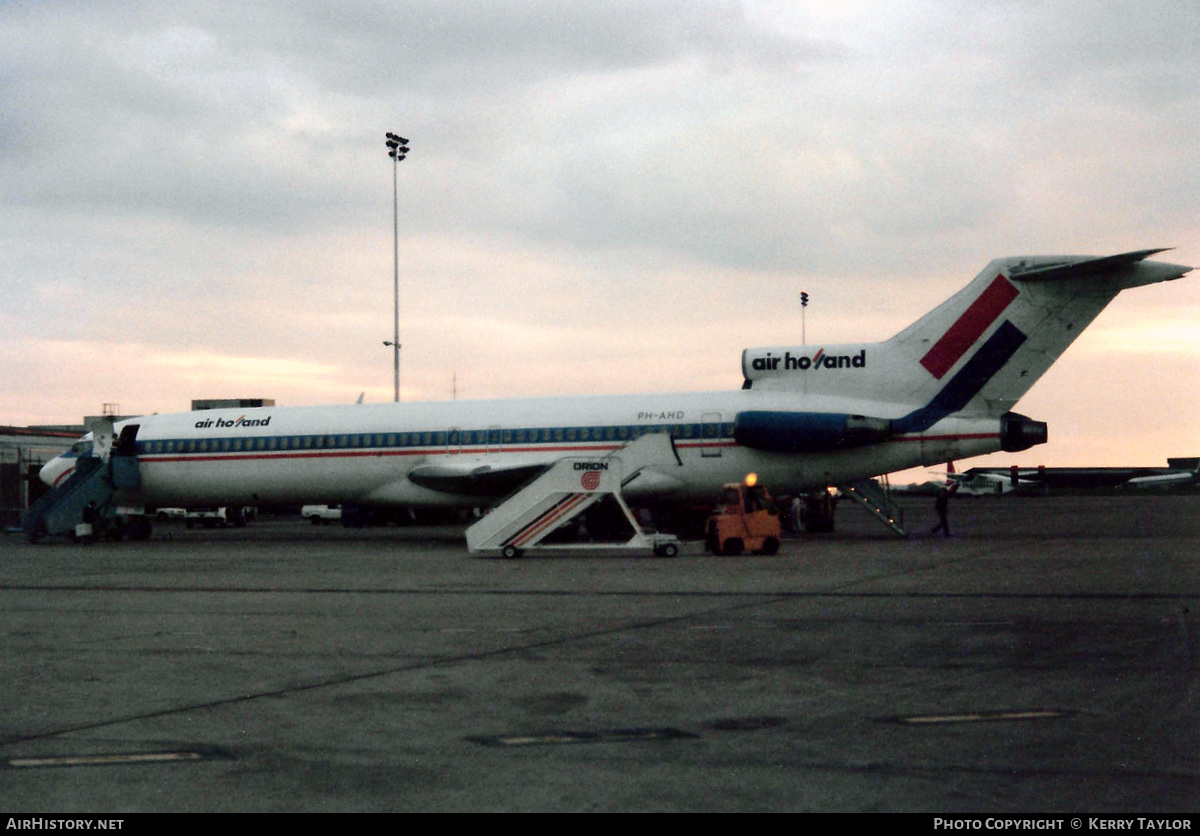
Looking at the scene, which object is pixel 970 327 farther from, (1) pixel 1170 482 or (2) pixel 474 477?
(1) pixel 1170 482

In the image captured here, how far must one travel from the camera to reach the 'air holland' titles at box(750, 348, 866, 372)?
31078mm

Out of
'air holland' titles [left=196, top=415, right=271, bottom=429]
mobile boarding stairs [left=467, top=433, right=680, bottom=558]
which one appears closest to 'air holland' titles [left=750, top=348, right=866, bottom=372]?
mobile boarding stairs [left=467, top=433, right=680, bottom=558]

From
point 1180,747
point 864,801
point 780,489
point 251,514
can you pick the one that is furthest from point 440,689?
point 251,514

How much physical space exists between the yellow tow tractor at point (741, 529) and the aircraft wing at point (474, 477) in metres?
6.86

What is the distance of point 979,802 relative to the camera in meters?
5.88

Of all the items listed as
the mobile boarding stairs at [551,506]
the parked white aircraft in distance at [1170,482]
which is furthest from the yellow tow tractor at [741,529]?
the parked white aircraft in distance at [1170,482]

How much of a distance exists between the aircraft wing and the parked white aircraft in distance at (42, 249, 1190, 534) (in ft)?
0.19

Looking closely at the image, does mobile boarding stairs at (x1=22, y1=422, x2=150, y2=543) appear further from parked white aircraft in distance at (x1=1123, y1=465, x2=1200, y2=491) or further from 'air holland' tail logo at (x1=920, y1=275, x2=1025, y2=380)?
parked white aircraft in distance at (x1=1123, y1=465, x2=1200, y2=491)

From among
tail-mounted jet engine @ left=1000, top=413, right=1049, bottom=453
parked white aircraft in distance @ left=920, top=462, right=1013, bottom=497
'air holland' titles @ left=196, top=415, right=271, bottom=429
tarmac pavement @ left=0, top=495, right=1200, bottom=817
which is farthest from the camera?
parked white aircraft in distance @ left=920, top=462, right=1013, bottom=497

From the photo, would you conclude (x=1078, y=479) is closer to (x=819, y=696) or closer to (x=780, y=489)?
(x=780, y=489)

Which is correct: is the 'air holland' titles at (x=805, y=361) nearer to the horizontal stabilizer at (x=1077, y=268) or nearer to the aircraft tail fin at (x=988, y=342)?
the aircraft tail fin at (x=988, y=342)

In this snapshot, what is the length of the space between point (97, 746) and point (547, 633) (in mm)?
6089

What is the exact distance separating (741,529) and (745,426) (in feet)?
17.2

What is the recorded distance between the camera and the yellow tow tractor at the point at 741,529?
2555 cm
